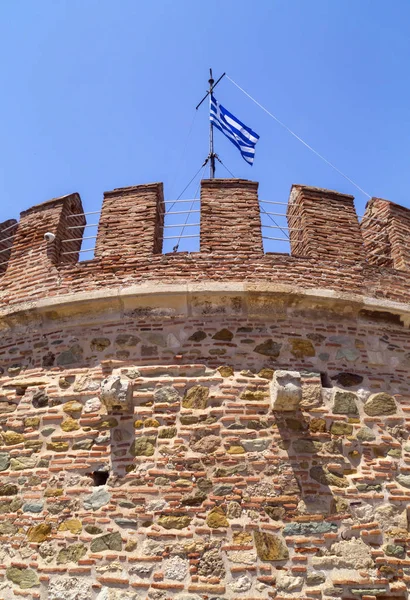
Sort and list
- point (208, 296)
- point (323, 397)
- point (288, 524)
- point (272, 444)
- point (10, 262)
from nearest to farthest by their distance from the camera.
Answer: point (288, 524), point (272, 444), point (323, 397), point (208, 296), point (10, 262)

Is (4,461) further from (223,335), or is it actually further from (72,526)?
(223,335)

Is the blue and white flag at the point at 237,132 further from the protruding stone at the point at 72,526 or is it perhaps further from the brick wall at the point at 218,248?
the protruding stone at the point at 72,526

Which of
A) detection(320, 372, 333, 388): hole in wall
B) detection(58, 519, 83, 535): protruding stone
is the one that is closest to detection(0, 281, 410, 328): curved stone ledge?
detection(320, 372, 333, 388): hole in wall

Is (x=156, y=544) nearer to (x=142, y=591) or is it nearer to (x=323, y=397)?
(x=142, y=591)

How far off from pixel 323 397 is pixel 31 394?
8.81 ft

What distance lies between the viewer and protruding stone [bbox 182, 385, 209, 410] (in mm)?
4512

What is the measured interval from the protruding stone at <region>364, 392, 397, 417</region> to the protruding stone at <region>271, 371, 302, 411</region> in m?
0.71

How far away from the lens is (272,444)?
432 cm

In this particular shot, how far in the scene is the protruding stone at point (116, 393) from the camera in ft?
14.4

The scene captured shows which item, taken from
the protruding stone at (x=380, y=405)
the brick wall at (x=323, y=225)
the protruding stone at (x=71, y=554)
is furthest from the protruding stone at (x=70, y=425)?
the brick wall at (x=323, y=225)

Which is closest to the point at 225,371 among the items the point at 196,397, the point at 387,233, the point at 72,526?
the point at 196,397

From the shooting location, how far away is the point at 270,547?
3.92 meters

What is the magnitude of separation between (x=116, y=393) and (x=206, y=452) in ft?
2.95

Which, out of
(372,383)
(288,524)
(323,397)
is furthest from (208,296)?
(288,524)
